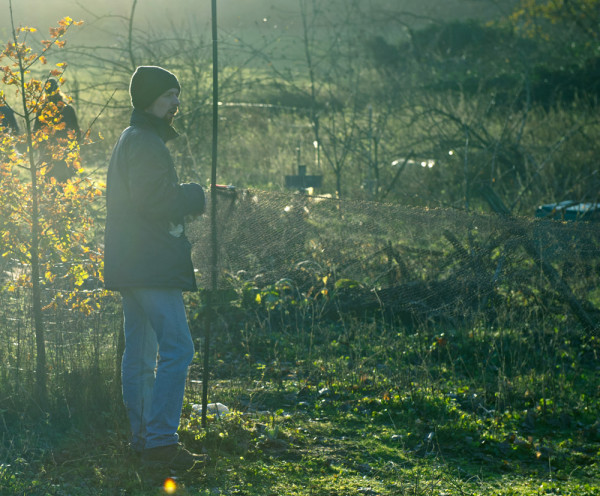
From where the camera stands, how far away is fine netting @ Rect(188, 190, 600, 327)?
5309 millimetres

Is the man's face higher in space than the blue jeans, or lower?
higher

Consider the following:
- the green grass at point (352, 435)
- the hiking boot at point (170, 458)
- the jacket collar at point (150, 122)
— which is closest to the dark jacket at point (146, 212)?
the jacket collar at point (150, 122)

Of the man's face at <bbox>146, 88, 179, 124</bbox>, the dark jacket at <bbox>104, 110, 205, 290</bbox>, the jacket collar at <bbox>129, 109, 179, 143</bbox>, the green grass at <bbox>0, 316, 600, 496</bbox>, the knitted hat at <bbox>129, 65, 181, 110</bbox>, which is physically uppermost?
the knitted hat at <bbox>129, 65, 181, 110</bbox>

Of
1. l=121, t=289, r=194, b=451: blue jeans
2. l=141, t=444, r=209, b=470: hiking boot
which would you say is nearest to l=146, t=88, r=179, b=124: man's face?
l=121, t=289, r=194, b=451: blue jeans

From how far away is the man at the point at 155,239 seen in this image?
3639mm

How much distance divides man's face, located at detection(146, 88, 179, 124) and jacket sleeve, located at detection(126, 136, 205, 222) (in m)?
0.14

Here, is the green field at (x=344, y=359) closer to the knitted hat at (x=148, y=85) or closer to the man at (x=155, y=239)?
the man at (x=155, y=239)

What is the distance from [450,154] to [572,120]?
372cm

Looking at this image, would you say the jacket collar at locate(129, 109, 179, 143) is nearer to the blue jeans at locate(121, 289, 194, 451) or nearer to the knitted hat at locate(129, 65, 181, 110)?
the knitted hat at locate(129, 65, 181, 110)

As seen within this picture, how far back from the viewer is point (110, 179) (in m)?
3.78

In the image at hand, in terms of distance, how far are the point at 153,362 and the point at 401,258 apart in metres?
2.99

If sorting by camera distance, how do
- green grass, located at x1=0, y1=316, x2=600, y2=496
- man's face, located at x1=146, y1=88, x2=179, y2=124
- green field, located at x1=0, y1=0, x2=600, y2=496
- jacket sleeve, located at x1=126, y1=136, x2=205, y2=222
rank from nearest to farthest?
jacket sleeve, located at x1=126, y1=136, x2=205, y2=222
man's face, located at x1=146, y1=88, x2=179, y2=124
green grass, located at x1=0, y1=316, x2=600, y2=496
green field, located at x1=0, y1=0, x2=600, y2=496

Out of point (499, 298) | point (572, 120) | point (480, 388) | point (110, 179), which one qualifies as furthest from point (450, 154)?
point (110, 179)

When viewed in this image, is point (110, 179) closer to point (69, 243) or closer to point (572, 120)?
point (69, 243)
